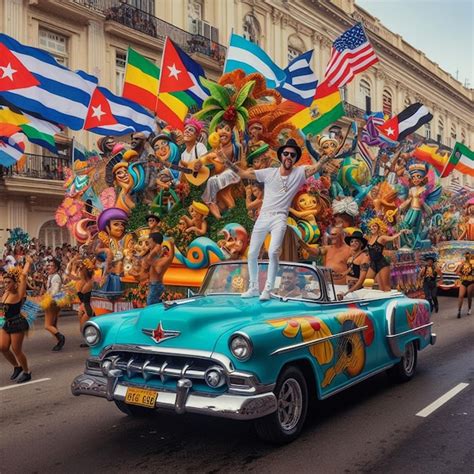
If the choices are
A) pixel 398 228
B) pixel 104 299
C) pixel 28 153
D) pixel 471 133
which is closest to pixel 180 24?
pixel 28 153

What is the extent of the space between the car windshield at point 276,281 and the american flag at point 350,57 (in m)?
9.94

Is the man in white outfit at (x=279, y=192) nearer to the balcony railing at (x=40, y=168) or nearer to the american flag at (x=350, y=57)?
the american flag at (x=350, y=57)

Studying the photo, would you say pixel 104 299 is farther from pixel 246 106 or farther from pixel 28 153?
pixel 28 153

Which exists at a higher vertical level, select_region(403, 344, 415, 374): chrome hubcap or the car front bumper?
the car front bumper

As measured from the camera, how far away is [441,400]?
19.9 ft

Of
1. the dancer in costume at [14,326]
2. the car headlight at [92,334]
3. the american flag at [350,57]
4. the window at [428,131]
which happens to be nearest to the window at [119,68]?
the american flag at [350,57]

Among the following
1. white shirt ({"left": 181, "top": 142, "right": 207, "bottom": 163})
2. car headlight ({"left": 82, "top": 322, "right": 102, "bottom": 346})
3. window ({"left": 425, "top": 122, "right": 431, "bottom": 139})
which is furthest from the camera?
window ({"left": 425, "top": 122, "right": 431, "bottom": 139})

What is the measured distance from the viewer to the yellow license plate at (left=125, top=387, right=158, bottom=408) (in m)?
4.43

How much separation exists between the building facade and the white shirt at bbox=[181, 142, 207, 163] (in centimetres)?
673

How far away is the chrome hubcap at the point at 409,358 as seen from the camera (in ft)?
22.8

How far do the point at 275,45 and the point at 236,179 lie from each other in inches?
846

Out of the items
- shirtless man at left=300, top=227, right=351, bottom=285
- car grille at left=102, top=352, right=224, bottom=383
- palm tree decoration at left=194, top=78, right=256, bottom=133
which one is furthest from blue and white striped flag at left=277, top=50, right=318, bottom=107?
car grille at left=102, top=352, right=224, bottom=383

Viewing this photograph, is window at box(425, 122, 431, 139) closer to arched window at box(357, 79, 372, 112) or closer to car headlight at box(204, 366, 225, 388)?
arched window at box(357, 79, 372, 112)

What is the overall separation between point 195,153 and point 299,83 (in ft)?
12.6
